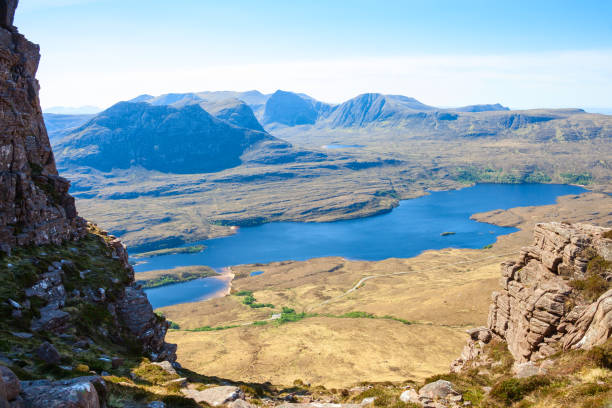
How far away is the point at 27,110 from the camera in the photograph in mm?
44188

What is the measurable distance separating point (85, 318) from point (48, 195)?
17324 mm

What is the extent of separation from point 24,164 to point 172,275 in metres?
157

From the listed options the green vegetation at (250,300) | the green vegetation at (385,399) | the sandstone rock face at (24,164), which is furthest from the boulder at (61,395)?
the green vegetation at (250,300)

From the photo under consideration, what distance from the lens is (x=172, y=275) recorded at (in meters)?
186

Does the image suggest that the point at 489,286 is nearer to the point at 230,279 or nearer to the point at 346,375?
the point at 346,375

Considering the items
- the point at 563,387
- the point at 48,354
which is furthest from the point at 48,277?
the point at 563,387

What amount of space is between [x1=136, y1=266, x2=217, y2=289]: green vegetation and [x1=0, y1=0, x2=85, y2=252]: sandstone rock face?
460 feet

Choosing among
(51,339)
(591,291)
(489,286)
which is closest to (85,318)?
(51,339)

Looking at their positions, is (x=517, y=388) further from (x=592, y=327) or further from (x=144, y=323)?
(x=144, y=323)

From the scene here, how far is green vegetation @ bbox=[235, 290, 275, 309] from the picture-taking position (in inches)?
5364

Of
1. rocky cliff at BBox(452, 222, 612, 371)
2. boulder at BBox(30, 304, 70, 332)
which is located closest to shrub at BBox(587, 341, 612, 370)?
rocky cliff at BBox(452, 222, 612, 371)

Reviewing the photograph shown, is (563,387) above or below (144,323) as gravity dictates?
above

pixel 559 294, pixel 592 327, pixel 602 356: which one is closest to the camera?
pixel 602 356

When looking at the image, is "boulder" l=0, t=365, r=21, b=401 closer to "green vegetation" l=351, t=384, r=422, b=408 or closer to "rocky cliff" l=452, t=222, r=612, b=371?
"green vegetation" l=351, t=384, r=422, b=408
